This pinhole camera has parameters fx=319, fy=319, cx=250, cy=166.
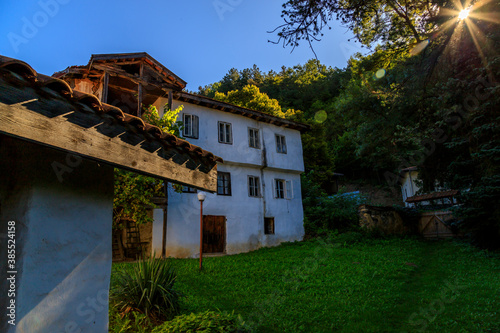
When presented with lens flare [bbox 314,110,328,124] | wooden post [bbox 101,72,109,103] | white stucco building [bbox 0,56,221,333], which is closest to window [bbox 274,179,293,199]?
wooden post [bbox 101,72,109,103]

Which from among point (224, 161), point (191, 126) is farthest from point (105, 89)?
point (224, 161)

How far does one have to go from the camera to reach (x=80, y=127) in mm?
2506

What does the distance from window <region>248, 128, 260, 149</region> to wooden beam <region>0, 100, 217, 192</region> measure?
1490cm

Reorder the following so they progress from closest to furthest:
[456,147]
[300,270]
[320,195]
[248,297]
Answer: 1. [248,297]
2. [300,270]
3. [456,147]
4. [320,195]

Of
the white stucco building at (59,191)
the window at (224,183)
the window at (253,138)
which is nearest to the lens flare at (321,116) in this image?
the window at (253,138)

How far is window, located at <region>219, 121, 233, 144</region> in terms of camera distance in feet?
56.7

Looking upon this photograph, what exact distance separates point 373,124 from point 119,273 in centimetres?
1333

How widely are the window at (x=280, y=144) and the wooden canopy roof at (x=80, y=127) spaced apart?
16.3 meters

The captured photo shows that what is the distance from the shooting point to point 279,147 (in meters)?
19.8

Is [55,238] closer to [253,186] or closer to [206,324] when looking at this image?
[206,324]

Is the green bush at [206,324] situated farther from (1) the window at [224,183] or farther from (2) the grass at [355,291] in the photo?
(1) the window at [224,183]

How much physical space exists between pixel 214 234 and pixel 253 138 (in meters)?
6.04

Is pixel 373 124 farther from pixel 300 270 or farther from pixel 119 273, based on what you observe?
pixel 119 273

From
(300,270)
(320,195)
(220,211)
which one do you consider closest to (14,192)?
(300,270)
